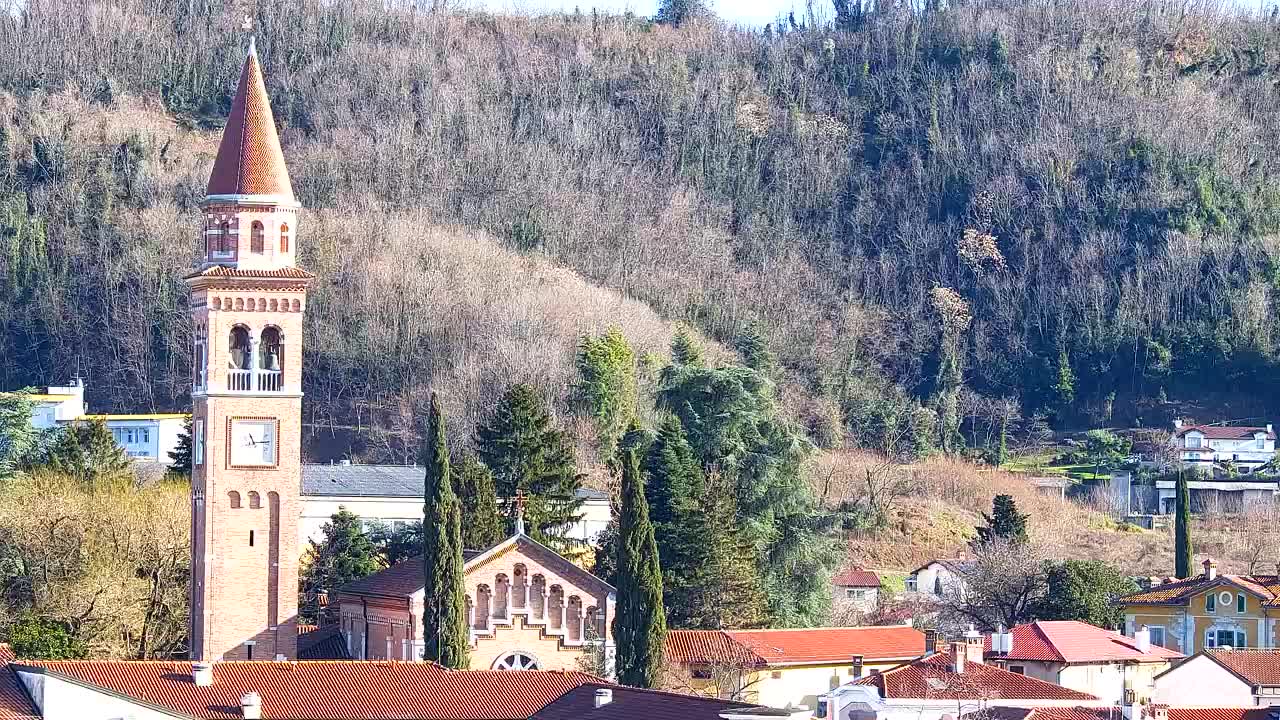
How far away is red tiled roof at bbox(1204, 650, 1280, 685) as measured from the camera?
64500 millimetres

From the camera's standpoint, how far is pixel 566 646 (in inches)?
2352

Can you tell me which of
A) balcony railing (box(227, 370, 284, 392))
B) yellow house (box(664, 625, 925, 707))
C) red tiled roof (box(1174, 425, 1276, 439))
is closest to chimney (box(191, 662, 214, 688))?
balcony railing (box(227, 370, 284, 392))

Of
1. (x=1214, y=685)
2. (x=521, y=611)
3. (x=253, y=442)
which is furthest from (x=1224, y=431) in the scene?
(x=253, y=442)

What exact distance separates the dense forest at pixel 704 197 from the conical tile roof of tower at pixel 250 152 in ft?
117

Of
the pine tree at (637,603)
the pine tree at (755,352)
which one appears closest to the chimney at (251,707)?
the pine tree at (637,603)

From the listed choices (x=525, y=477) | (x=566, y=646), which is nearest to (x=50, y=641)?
(x=566, y=646)

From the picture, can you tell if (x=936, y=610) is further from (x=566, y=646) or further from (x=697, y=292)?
(x=697, y=292)

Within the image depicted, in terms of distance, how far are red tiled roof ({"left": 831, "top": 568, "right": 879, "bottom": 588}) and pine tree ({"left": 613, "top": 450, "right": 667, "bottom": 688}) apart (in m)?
25.0

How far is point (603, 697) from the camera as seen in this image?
44.6 m

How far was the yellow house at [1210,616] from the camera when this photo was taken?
247 ft

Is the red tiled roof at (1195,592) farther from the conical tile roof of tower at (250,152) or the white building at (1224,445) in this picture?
the white building at (1224,445)

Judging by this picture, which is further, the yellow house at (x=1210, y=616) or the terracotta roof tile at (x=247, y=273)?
the yellow house at (x=1210, y=616)

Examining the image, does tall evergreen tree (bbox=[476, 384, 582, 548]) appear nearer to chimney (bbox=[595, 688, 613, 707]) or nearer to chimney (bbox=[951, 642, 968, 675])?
chimney (bbox=[951, 642, 968, 675])

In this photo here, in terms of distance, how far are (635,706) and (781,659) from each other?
20407 mm
